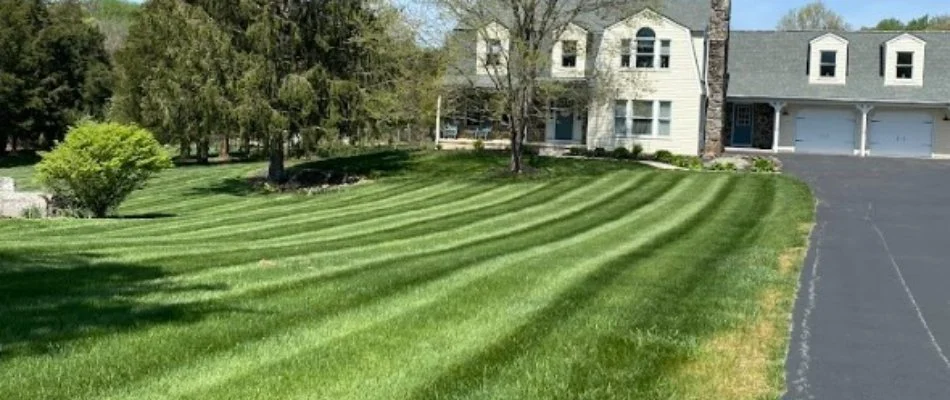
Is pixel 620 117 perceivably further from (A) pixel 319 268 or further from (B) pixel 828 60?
(A) pixel 319 268

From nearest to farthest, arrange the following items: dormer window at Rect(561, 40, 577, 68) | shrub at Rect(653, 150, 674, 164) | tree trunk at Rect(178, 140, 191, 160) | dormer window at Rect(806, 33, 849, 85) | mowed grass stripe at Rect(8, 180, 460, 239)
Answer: mowed grass stripe at Rect(8, 180, 460, 239) → dormer window at Rect(561, 40, 577, 68) → shrub at Rect(653, 150, 674, 164) → tree trunk at Rect(178, 140, 191, 160) → dormer window at Rect(806, 33, 849, 85)

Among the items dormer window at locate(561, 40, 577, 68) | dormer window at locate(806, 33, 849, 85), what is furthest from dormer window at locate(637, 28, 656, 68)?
dormer window at locate(806, 33, 849, 85)

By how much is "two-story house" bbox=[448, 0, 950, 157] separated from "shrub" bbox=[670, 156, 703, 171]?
7.33ft

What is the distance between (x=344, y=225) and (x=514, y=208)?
15.5 ft

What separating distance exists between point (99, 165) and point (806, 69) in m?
30.3

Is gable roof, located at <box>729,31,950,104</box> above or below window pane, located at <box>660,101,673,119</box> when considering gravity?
above

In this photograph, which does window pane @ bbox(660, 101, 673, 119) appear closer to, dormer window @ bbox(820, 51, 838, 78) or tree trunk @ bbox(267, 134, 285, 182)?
dormer window @ bbox(820, 51, 838, 78)

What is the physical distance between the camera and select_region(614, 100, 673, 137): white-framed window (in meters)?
35.0

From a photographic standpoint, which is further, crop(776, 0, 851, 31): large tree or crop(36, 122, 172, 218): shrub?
crop(776, 0, 851, 31): large tree

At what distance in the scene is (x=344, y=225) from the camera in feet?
56.0

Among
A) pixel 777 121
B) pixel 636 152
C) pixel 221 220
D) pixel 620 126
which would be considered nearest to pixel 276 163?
pixel 221 220

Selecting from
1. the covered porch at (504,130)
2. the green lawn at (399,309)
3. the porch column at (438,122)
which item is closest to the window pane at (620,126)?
the covered porch at (504,130)

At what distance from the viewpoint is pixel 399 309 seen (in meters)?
7.77

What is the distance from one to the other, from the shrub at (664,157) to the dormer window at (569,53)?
4599 mm
